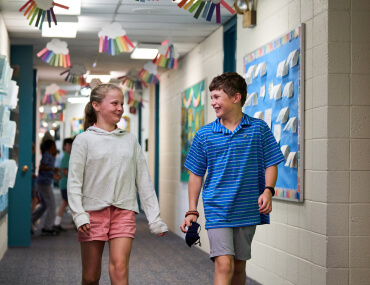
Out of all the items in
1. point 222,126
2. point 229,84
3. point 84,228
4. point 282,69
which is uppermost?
point 282,69

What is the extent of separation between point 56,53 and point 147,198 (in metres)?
4.49

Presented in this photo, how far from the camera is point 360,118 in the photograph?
4195mm

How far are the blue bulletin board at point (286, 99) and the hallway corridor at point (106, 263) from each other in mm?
1331


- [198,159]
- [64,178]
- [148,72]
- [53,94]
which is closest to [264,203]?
[198,159]

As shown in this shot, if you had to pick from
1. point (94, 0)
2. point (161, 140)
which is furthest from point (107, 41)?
point (161, 140)

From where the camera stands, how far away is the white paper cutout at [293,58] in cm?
471

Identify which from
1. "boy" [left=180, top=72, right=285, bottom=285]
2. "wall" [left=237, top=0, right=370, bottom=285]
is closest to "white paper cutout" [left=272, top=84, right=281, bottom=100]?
"wall" [left=237, top=0, right=370, bottom=285]

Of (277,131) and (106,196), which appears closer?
(106,196)

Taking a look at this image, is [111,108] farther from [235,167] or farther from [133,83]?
[133,83]

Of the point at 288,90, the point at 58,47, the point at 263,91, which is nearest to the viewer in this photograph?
the point at 288,90

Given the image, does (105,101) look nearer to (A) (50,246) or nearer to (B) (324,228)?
(B) (324,228)

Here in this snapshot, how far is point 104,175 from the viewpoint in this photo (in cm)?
342

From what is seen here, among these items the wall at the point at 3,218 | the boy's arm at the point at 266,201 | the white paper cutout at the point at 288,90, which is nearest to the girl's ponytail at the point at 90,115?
the boy's arm at the point at 266,201

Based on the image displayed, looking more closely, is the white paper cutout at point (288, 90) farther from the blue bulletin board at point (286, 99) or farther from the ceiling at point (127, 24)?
the ceiling at point (127, 24)
